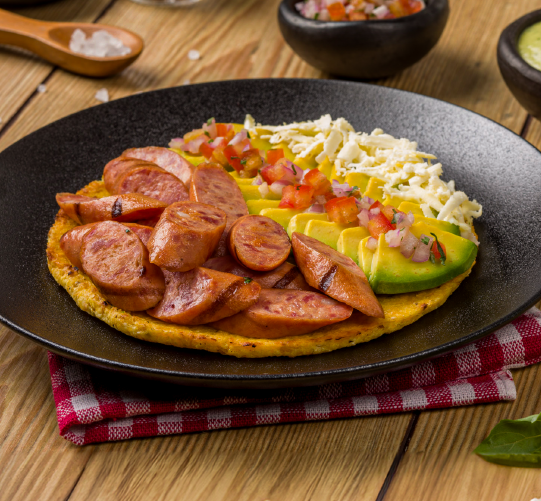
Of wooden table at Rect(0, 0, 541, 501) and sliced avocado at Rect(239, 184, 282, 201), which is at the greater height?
sliced avocado at Rect(239, 184, 282, 201)

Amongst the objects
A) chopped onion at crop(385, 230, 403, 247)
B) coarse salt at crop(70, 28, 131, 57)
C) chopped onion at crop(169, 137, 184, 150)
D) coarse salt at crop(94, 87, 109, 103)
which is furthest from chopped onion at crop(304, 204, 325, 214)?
coarse salt at crop(70, 28, 131, 57)

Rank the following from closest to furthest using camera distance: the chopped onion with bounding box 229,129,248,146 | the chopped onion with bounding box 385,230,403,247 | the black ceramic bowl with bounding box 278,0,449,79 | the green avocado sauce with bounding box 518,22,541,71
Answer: the chopped onion with bounding box 385,230,403,247
the chopped onion with bounding box 229,129,248,146
the green avocado sauce with bounding box 518,22,541,71
the black ceramic bowl with bounding box 278,0,449,79

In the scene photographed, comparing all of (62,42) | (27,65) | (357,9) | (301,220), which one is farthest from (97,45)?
(301,220)

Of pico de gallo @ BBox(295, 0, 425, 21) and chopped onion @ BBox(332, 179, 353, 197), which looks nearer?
chopped onion @ BBox(332, 179, 353, 197)

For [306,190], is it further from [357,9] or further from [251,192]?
[357,9]

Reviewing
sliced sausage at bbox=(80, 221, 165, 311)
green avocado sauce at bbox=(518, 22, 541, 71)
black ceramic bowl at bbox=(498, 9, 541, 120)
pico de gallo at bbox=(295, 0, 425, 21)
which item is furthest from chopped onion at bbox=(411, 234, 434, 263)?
pico de gallo at bbox=(295, 0, 425, 21)

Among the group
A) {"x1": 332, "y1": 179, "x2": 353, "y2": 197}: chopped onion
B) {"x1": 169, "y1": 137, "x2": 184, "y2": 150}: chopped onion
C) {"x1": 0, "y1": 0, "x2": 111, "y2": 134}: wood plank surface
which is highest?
{"x1": 332, "y1": 179, "x2": 353, "y2": 197}: chopped onion

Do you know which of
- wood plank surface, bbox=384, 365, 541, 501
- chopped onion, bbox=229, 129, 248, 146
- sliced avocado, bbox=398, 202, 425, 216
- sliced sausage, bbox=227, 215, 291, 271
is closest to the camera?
wood plank surface, bbox=384, 365, 541, 501

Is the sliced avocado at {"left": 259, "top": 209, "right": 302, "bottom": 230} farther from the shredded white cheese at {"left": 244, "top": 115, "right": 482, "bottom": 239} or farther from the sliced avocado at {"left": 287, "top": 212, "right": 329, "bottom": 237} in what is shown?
the shredded white cheese at {"left": 244, "top": 115, "right": 482, "bottom": 239}
